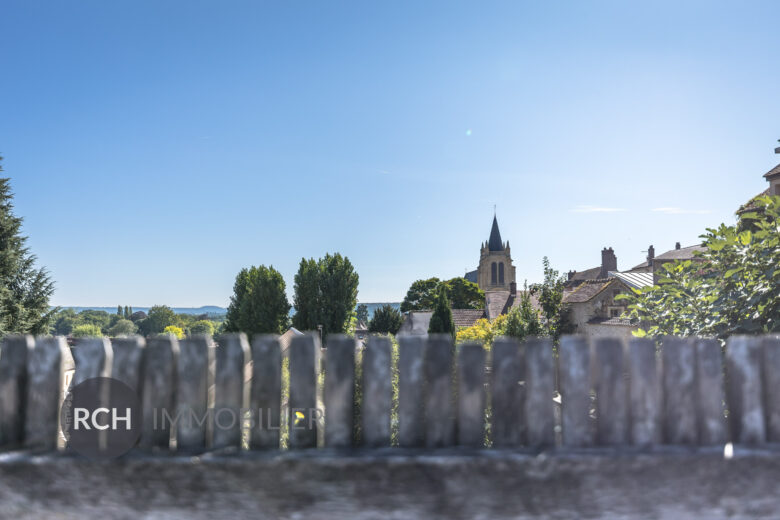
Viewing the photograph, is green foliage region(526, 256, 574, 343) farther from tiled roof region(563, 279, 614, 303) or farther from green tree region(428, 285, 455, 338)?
green tree region(428, 285, 455, 338)

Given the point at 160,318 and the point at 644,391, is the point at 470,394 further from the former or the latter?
the point at 160,318

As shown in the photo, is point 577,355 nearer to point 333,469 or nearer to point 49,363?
point 333,469

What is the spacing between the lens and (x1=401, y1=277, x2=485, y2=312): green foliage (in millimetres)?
63237

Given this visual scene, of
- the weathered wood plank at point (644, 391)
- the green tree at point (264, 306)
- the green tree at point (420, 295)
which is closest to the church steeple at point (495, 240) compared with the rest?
the green tree at point (420, 295)

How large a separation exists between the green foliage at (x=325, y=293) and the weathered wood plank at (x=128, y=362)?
3836 cm

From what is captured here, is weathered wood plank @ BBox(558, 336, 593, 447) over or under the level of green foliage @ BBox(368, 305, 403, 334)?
over

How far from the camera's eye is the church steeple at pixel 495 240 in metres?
97.2

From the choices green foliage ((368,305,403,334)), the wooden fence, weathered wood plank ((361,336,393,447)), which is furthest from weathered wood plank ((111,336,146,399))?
green foliage ((368,305,403,334))

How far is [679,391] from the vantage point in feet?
6.67

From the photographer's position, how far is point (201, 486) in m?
1.83

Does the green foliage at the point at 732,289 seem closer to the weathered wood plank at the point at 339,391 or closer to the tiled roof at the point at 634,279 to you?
the weathered wood plank at the point at 339,391

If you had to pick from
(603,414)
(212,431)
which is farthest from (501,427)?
(212,431)

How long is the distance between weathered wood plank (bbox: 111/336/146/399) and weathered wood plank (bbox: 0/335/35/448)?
0.37 meters

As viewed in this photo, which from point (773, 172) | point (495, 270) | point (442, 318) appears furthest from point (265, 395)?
point (495, 270)
